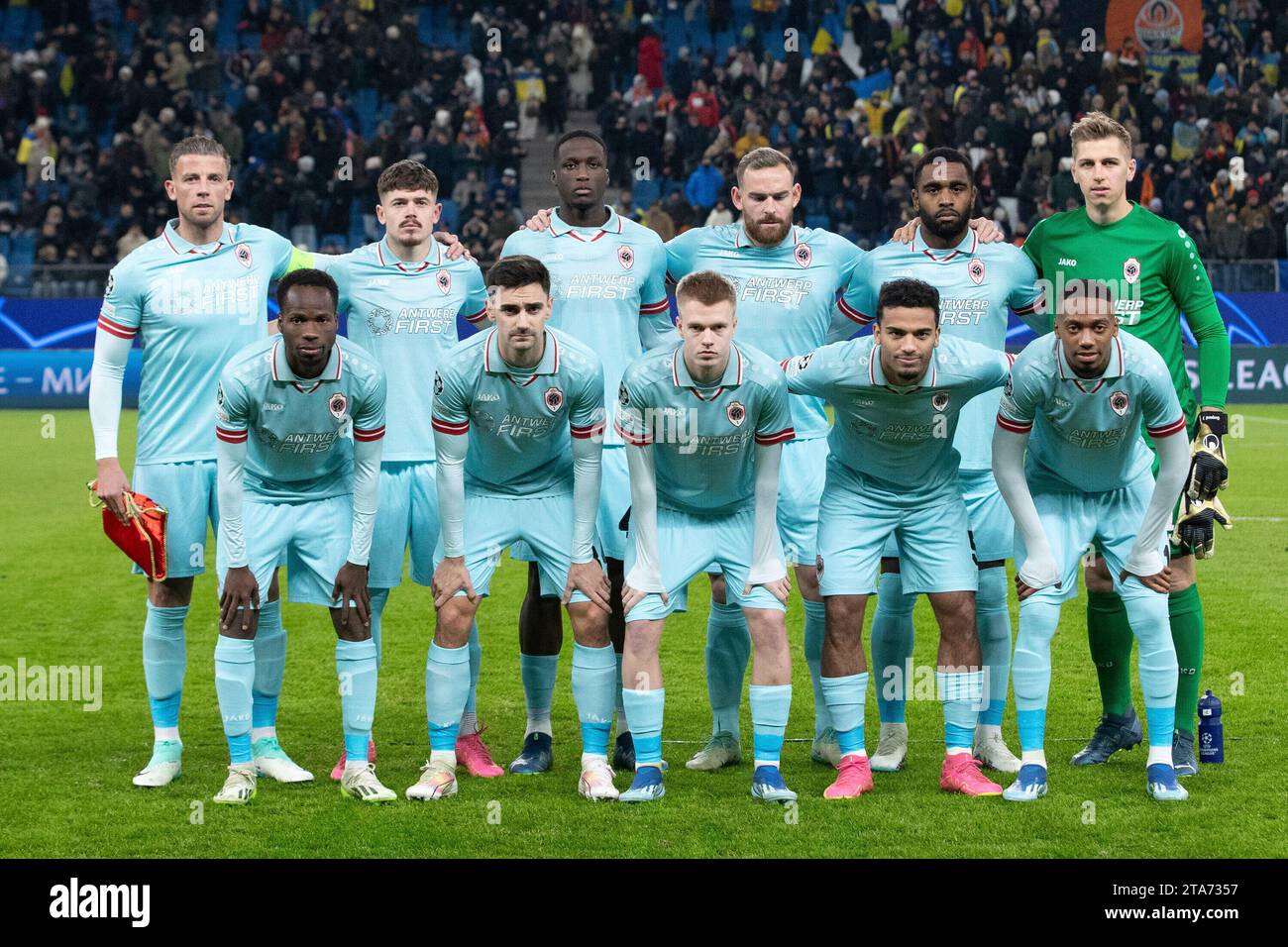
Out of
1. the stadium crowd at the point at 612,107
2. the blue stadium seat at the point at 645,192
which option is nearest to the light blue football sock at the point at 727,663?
the stadium crowd at the point at 612,107

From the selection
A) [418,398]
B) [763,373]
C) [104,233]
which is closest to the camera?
[763,373]

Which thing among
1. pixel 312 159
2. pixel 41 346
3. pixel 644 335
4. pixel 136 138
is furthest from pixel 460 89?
pixel 644 335

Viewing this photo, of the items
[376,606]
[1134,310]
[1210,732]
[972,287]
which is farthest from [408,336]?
[1210,732]

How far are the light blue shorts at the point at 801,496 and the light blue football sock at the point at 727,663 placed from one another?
1.30 ft

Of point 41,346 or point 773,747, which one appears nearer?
point 773,747

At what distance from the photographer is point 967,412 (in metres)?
7.08

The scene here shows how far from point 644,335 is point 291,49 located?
2166cm

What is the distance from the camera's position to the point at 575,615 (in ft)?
21.4

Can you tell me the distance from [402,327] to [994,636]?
111 inches

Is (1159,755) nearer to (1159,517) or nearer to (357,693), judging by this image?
(1159,517)

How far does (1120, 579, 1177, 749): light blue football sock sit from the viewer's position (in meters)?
6.36

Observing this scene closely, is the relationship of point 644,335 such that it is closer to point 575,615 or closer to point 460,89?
point 575,615
